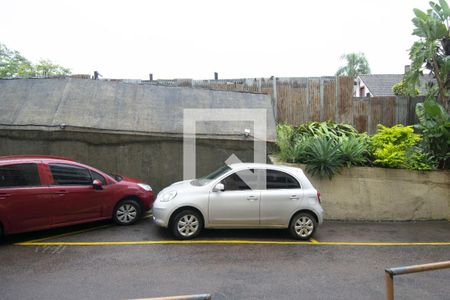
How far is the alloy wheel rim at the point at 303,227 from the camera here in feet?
23.8

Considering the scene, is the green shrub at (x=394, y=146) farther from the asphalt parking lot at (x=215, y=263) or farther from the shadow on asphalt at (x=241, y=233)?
the asphalt parking lot at (x=215, y=263)

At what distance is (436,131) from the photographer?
9625mm

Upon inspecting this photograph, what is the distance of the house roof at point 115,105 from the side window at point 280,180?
2.95m

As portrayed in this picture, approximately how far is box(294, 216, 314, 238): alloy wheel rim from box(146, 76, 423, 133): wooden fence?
506 cm

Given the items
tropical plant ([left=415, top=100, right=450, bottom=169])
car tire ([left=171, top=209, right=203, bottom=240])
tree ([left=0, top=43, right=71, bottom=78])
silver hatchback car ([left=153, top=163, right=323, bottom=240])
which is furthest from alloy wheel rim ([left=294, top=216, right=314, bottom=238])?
tree ([left=0, top=43, right=71, bottom=78])

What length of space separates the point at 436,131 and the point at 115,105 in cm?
950

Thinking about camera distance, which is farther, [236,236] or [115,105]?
[115,105]

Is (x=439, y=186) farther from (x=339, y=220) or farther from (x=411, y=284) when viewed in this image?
(x=411, y=284)

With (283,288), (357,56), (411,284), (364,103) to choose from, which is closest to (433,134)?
(364,103)

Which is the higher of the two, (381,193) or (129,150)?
(129,150)

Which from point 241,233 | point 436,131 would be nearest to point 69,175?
point 241,233

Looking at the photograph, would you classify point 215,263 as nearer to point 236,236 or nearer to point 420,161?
point 236,236

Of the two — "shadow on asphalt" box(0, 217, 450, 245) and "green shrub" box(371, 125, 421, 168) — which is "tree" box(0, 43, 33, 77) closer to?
"shadow on asphalt" box(0, 217, 450, 245)

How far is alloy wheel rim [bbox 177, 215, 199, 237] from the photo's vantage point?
6.89 meters
